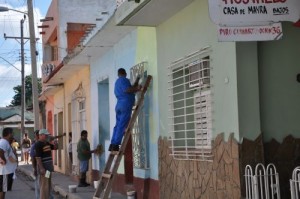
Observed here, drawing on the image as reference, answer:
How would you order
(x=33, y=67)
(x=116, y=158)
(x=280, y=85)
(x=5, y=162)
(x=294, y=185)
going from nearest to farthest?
(x=294, y=185) → (x=280, y=85) → (x=116, y=158) → (x=5, y=162) → (x=33, y=67)

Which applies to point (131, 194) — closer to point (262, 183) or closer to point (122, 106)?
point (122, 106)

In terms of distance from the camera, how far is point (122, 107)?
10.3 m

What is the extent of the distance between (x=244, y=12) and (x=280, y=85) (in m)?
1.70

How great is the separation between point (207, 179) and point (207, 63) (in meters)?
1.65

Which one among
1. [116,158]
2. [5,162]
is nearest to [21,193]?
[5,162]

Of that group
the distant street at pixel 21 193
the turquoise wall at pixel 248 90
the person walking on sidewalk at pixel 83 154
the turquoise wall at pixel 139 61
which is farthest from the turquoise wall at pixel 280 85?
the person walking on sidewalk at pixel 83 154

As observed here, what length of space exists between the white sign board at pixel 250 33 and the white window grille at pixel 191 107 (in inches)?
74.3

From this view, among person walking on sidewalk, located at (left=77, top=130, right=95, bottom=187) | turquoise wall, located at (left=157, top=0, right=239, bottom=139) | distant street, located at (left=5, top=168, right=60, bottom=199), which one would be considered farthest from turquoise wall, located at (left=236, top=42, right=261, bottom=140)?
person walking on sidewalk, located at (left=77, top=130, right=95, bottom=187)

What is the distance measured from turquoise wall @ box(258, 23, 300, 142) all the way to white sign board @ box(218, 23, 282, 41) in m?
1.13

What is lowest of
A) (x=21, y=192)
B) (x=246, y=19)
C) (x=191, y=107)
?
(x=21, y=192)

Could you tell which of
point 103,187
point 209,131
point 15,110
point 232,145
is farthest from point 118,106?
point 15,110

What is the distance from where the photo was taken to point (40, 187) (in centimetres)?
1093

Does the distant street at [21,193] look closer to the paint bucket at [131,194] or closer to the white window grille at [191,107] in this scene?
the paint bucket at [131,194]

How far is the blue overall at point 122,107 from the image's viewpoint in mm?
10312
